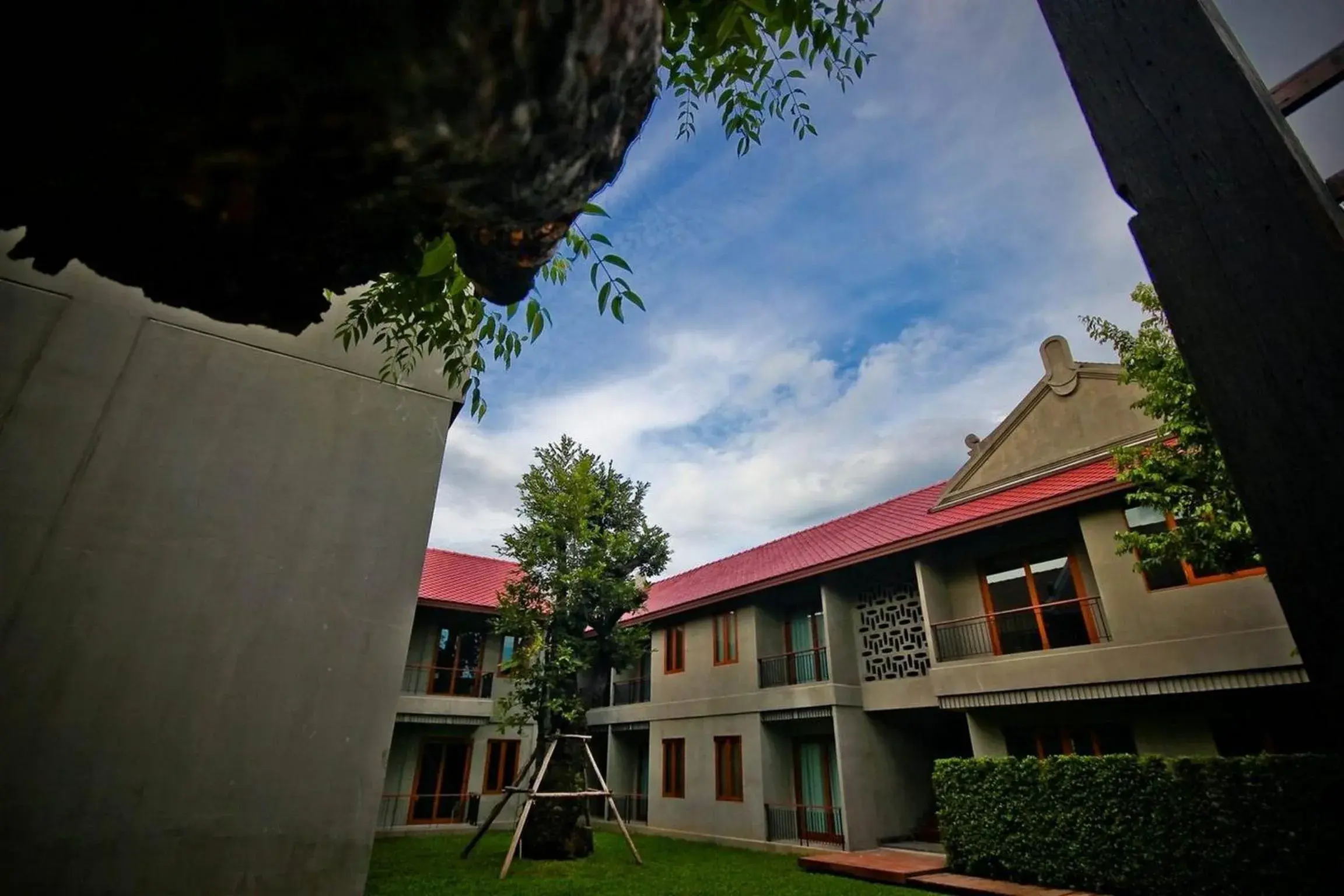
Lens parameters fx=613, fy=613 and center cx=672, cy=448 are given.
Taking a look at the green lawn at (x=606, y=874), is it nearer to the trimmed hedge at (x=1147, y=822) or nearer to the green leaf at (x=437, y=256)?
the trimmed hedge at (x=1147, y=822)

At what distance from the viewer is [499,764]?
16.5m

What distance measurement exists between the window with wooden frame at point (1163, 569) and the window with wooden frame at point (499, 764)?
15.0m

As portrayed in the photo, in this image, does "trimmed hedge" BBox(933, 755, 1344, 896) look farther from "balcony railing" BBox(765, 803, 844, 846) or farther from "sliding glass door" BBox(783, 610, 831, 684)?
"sliding glass door" BBox(783, 610, 831, 684)

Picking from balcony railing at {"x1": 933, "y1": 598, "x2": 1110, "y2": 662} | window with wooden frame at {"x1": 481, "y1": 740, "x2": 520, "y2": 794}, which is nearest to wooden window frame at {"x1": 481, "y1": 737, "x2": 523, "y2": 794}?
window with wooden frame at {"x1": 481, "y1": 740, "x2": 520, "y2": 794}

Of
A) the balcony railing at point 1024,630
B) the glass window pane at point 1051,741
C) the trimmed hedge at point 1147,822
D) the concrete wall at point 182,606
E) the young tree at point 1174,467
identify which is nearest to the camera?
the concrete wall at point 182,606

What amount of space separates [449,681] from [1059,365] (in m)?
15.9

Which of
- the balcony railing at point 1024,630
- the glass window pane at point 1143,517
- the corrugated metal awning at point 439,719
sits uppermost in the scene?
the glass window pane at point 1143,517

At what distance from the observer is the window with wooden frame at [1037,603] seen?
407 inches

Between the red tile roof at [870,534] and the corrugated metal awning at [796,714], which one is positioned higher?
the red tile roof at [870,534]

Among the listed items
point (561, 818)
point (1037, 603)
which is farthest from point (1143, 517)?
point (561, 818)

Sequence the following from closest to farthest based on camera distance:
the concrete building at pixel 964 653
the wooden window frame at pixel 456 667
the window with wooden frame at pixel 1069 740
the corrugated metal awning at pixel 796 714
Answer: the concrete building at pixel 964 653, the window with wooden frame at pixel 1069 740, the corrugated metal awning at pixel 796 714, the wooden window frame at pixel 456 667

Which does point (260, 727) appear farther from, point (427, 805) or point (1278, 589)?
point (427, 805)

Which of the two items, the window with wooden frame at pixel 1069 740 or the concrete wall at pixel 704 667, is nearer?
the window with wooden frame at pixel 1069 740

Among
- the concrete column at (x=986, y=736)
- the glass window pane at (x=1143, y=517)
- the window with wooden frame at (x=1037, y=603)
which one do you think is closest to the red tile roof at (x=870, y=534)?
the glass window pane at (x=1143, y=517)
